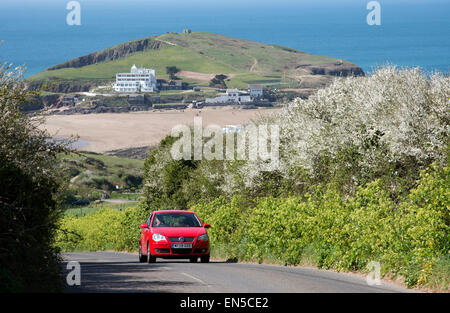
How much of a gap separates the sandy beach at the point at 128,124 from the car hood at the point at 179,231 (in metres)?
109

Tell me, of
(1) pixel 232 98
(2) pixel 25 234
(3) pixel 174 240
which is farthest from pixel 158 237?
(1) pixel 232 98

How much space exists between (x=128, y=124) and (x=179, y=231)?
13707 centimetres

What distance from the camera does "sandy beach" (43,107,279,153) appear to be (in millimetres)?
140875

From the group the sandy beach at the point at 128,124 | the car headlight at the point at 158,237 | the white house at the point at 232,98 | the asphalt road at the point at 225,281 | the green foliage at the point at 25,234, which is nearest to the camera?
the green foliage at the point at 25,234

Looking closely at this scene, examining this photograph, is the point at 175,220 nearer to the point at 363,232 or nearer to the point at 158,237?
the point at 158,237

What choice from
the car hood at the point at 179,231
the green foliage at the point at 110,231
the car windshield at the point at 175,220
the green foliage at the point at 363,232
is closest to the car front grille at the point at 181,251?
the car hood at the point at 179,231

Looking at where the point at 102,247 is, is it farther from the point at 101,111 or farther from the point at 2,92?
the point at 101,111

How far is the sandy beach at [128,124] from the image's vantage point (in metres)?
141

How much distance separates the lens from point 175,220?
2272 centimetres

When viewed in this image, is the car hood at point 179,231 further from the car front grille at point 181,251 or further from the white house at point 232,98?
the white house at point 232,98

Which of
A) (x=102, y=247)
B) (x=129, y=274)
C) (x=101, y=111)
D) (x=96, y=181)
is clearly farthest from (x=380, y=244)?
(x=101, y=111)

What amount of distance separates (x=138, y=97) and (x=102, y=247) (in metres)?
142

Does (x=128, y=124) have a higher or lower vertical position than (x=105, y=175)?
higher

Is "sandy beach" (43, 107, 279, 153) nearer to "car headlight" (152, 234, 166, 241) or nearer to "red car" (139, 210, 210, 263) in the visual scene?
"red car" (139, 210, 210, 263)
